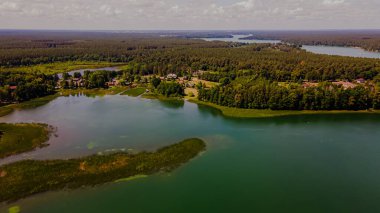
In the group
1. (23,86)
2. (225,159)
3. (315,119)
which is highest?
(23,86)

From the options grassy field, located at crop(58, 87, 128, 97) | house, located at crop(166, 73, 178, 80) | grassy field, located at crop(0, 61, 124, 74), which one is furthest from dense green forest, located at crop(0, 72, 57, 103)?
house, located at crop(166, 73, 178, 80)

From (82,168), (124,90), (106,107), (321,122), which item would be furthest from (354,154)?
(124,90)

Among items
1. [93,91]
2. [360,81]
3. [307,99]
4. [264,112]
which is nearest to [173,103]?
[264,112]

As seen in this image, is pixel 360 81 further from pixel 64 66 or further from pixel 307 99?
pixel 64 66

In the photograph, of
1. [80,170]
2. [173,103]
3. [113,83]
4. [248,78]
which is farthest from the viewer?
[113,83]

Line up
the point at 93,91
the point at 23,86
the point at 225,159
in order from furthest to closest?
the point at 93,91 < the point at 23,86 < the point at 225,159

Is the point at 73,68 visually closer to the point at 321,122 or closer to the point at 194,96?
the point at 194,96
